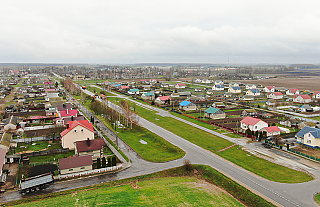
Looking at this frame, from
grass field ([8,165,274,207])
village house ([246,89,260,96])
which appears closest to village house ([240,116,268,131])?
grass field ([8,165,274,207])

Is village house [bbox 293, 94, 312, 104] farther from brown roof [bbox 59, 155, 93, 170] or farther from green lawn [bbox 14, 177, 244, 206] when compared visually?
brown roof [bbox 59, 155, 93, 170]

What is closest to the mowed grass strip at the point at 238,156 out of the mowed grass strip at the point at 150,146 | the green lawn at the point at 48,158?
the mowed grass strip at the point at 150,146

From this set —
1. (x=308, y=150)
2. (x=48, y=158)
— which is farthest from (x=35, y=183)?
(x=308, y=150)

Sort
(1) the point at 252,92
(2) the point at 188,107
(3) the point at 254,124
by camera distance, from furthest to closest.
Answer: (1) the point at 252,92 < (2) the point at 188,107 < (3) the point at 254,124

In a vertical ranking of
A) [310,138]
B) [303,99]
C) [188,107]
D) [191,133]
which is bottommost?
[191,133]

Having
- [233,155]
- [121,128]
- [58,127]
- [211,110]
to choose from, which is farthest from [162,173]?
[211,110]

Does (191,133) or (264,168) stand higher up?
(191,133)

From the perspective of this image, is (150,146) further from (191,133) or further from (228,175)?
(228,175)

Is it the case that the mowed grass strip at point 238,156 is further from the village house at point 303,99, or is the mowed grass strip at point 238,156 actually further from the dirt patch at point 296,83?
the dirt patch at point 296,83
